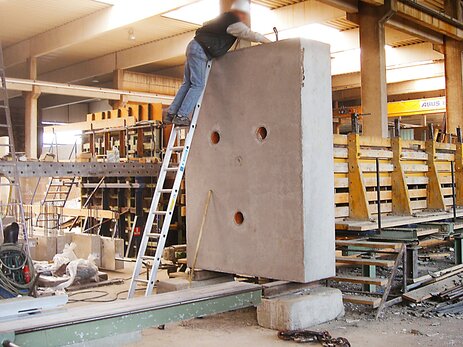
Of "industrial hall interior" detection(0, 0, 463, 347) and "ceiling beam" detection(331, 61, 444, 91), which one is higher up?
"ceiling beam" detection(331, 61, 444, 91)

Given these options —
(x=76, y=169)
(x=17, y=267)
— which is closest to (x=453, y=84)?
(x=76, y=169)

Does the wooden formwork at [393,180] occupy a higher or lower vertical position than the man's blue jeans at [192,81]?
lower

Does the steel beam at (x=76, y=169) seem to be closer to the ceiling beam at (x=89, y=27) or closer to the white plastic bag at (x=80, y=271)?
the white plastic bag at (x=80, y=271)

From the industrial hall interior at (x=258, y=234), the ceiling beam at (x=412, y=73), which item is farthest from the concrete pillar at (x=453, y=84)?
the ceiling beam at (x=412, y=73)

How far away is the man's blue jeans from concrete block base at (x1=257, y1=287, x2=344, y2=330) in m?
2.38

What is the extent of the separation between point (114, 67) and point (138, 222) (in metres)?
10.2

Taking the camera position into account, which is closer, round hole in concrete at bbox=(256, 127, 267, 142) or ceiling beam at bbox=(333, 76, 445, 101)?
round hole in concrete at bbox=(256, 127, 267, 142)

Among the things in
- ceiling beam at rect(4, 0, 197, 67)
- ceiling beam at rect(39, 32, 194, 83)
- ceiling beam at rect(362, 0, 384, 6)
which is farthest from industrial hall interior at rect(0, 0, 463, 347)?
ceiling beam at rect(39, 32, 194, 83)

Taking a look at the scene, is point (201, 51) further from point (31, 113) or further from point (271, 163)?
point (31, 113)

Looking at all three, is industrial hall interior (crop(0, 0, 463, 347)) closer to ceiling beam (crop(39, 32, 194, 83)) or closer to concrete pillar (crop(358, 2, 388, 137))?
concrete pillar (crop(358, 2, 388, 137))

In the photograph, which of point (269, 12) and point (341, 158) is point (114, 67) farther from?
point (341, 158)

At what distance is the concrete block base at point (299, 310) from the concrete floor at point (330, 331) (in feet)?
0.33

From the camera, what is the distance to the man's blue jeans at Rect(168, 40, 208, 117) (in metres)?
6.47

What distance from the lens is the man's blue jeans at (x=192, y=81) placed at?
6473mm
